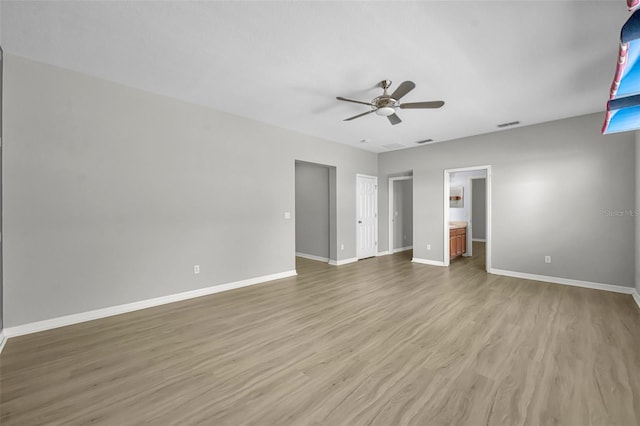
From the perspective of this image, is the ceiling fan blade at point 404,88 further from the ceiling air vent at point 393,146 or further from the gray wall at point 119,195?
the ceiling air vent at point 393,146

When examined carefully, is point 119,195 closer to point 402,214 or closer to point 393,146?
point 393,146

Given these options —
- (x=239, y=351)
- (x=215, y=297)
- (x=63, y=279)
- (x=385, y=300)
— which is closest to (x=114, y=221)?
(x=63, y=279)

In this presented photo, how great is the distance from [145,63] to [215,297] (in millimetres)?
3072

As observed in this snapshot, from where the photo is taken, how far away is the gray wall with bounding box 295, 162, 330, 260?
258 inches

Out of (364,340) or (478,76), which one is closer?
(364,340)

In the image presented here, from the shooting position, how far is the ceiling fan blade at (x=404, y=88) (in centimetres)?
274

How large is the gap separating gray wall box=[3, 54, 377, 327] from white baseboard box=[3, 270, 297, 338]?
65 mm

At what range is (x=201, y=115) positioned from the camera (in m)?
3.99

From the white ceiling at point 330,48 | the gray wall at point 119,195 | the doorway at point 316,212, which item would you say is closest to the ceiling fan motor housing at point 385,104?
the white ceiling at point 330,48

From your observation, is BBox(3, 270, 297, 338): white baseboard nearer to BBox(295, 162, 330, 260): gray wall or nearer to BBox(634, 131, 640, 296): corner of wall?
BBox(295, 162, 330, 260): gray wall

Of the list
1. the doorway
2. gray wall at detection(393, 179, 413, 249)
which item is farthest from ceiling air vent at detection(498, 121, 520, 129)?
the doorway

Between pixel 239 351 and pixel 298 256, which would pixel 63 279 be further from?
pixel 298 256

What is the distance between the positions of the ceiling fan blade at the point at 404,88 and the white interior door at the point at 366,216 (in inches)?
145

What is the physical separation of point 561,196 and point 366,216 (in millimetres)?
3787
